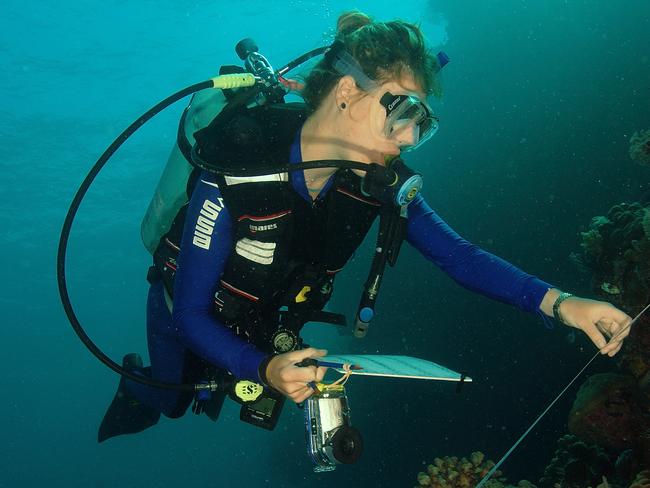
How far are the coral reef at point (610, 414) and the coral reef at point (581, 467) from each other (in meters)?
0.16

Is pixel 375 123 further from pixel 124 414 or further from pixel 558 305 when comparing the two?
pixel 124 414

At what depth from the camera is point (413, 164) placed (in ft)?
70.1

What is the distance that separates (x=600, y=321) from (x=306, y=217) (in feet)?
6.61

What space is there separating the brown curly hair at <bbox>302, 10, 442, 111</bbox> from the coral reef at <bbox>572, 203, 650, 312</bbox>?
10.9 ft

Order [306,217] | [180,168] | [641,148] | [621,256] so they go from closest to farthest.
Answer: [306,217], [180,168], [621,256], [641,148]

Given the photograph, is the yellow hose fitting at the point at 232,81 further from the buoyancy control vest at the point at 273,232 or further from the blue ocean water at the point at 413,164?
the blue ocean water at the point at 413,164

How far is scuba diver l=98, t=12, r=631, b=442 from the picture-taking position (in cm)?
270

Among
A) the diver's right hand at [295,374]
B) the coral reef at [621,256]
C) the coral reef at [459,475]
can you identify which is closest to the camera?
the diver's right hand at [295,374]

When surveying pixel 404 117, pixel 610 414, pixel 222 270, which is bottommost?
pixel 610 414

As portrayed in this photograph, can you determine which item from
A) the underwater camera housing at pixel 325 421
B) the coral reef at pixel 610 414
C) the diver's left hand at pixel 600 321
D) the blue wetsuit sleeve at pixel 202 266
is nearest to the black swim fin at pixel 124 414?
the blue wetsuit sleeve at pixel 202 266

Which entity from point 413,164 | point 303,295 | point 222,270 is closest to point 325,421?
point 222,270

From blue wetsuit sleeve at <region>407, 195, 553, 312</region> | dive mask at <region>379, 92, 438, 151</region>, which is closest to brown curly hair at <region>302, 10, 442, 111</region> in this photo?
dive mask at <region>379, 92, 438, 151</region>

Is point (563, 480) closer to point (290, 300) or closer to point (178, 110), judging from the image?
point (290, 300)

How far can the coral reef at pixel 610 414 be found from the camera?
4.73 metres
